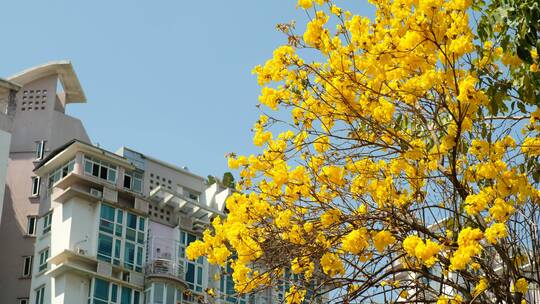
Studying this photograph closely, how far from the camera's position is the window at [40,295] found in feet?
82.8

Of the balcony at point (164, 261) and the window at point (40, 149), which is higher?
the window at point (40, 149)

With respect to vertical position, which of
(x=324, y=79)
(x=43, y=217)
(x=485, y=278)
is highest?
(x=43, y=217)

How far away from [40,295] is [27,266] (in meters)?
1.85

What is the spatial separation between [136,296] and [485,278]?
1959cm

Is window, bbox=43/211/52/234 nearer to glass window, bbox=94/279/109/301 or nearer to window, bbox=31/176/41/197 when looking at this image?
window, bbox=31/176/41/197

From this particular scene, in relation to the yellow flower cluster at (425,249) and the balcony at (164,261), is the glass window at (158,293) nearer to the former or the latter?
the balcony at (164,261)

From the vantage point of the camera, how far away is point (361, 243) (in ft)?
22.7

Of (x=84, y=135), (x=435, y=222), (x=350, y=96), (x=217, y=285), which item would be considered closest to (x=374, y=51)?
(x=350, y=96)

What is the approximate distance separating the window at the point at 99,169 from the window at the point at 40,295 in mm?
3376

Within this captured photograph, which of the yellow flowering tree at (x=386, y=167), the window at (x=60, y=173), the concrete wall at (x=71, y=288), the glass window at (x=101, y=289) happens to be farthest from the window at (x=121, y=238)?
the yellow flowering tree at (x=386, y=167)

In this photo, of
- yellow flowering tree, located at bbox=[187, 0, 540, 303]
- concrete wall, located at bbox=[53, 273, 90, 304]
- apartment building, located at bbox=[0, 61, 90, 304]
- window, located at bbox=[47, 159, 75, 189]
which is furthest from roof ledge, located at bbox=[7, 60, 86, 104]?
yellow flowering tree, located at bbox=[187, 0, 540, 303]

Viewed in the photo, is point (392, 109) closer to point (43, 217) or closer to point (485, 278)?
point (485, 278)

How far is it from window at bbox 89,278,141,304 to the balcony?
2.45 feet

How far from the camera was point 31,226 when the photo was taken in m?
27.7
